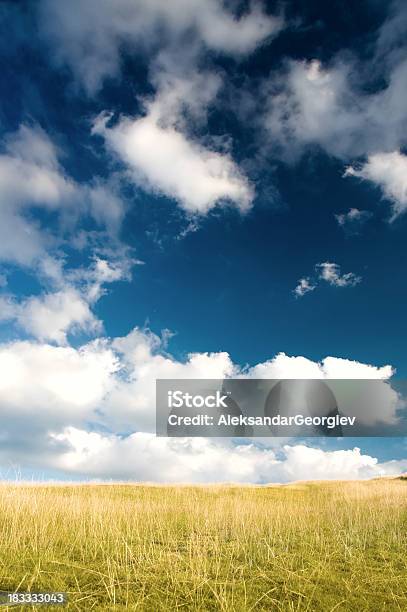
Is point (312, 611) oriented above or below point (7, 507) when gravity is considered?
below

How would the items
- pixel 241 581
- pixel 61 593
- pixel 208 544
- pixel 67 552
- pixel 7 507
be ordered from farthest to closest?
pixel 7 507
pixel 208 544
pixel 67 552
pixel 241 581
pixel 61 593

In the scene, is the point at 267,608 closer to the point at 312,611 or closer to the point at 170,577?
the point at 312,611

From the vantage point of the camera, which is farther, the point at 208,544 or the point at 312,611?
the point at 208,544

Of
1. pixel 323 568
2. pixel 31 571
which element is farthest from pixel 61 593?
pixel 323 568

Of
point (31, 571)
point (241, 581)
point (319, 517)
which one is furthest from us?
point (319, 517)

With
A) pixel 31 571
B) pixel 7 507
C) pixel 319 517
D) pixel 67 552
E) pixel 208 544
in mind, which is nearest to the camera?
pixel 31 571

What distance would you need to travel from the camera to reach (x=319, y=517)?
14.6 metres

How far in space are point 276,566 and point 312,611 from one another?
84.4 inches

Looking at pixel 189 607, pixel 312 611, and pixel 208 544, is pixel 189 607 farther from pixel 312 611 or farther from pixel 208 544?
pixel 208 544

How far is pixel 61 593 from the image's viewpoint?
662 cm

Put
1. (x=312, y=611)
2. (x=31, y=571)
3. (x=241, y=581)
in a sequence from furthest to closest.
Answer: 1. (x=31, y=571)
2. (x=241, y=581)
3. (x=312, y=611)

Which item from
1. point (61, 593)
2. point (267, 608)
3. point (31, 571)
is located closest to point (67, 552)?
point (31, 571)

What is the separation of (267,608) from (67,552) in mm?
4927

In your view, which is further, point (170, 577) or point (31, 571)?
point (31, 571)
